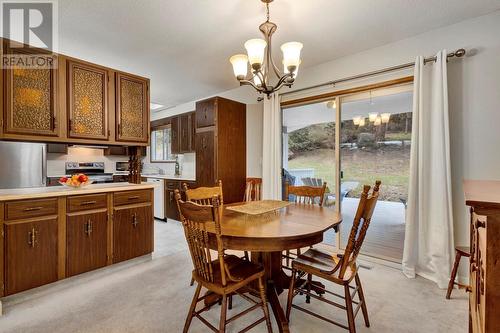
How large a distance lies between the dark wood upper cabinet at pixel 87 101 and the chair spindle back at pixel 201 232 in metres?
1.72

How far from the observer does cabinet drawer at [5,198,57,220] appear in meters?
2.06

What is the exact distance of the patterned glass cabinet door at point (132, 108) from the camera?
2.90 m

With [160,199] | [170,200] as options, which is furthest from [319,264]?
[160,199]

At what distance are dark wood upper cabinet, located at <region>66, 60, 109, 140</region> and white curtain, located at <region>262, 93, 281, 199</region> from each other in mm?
2142

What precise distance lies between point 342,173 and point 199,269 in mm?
2412

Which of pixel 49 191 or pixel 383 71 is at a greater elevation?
pixel 383 71

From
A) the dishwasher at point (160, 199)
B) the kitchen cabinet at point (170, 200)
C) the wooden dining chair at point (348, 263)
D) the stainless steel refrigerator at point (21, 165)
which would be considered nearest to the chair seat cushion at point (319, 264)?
the wooden dining chair at point (348, 263)

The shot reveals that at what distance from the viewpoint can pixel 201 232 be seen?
1529 mm

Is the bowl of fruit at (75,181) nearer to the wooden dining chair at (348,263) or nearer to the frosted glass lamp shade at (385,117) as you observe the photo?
the wooden dining chair at (348,263)

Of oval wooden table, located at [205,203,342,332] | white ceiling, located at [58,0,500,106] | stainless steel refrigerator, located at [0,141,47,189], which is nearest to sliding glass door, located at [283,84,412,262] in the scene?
white ceiling, located at [58,0,500,106]

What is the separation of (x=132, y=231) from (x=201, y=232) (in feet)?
5.74

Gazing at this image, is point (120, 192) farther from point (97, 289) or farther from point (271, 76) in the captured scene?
point (271, 76)

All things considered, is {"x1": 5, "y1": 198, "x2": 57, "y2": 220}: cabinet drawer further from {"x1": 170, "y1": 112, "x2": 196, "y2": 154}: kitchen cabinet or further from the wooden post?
{"x1": 170, "y1": 112, "x2": 196, "y2": 154}: kitchen cabinet

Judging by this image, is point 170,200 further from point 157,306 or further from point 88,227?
point 157,306
